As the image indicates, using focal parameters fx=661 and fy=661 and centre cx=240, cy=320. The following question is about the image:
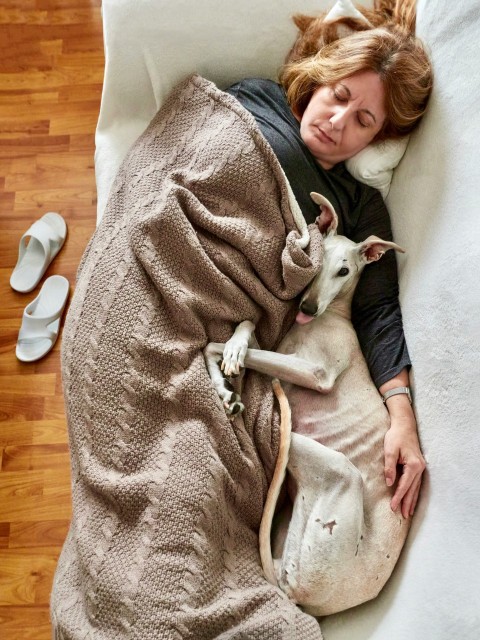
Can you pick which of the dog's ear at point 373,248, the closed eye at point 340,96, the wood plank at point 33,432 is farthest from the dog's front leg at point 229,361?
the wood plank at point 33,432

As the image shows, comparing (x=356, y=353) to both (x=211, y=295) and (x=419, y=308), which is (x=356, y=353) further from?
(x=211, y=295)

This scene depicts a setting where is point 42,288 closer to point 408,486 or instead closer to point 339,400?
point 339,400

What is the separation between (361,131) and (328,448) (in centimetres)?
83

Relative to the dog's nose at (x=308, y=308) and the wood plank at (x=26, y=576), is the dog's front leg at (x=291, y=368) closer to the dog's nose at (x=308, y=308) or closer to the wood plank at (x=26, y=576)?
the dog's nose at (x=308, y=308)

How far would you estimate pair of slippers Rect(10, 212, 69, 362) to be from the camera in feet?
7.43

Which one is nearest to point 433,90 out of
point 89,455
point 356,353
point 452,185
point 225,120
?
point 452,185

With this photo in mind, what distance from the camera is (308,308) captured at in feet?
5.50

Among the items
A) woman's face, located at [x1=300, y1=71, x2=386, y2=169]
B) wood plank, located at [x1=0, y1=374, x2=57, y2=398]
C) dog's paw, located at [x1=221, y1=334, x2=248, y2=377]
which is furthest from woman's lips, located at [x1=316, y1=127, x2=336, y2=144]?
wood plank, located at [x1=0, y1=374, x2=57, y2=398]

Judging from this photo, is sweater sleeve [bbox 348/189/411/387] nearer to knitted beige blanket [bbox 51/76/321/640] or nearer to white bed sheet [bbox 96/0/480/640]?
white bed sheet [bbox 96/0/480/640]

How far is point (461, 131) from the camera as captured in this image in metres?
1.59

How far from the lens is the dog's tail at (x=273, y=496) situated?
4.96ft

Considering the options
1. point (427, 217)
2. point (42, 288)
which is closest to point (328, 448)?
point (427, 217)

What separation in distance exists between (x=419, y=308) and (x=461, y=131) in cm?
44

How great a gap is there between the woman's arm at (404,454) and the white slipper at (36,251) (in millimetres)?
1372
